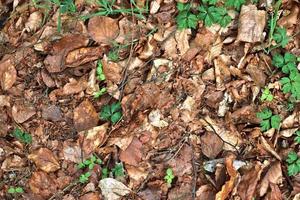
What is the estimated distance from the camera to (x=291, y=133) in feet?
8.38

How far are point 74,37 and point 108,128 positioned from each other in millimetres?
575

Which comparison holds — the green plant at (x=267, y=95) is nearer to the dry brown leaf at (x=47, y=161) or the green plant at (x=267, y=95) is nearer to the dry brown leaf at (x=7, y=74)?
the dry brown leaf at (x=47, y=161)

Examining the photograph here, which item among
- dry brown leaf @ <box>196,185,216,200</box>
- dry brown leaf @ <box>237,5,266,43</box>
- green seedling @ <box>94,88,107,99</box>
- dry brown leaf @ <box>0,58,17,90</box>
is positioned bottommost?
dry brown leaf @ <box>196,185,216,200</box>

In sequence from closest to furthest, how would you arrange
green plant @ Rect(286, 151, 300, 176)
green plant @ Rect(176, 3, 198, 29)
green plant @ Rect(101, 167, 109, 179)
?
1. green plant @ Rect(286, 151, 300, 176)
2. green plant @ Rect(176, 3, 198, 29)
3. green plant @ Rect(101, 167, 109, 179)

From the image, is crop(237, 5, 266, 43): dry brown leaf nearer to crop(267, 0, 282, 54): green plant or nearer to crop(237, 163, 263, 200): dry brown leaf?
crop(267, 0, 282, 54): green plant

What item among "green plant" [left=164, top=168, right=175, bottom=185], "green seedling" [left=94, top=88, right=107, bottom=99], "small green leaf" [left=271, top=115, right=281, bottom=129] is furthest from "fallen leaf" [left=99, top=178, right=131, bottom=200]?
"small green leaf" [left=271, top=115, right=281, bottom=129]

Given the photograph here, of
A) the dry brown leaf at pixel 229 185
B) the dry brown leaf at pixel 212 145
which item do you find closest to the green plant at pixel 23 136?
the dry brown leaf at pixel 212 145

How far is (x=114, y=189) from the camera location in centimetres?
268

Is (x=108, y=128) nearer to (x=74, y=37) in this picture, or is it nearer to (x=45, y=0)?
(x=74, y=37)

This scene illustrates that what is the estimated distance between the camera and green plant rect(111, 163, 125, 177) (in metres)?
2.69

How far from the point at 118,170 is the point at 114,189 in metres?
0.11

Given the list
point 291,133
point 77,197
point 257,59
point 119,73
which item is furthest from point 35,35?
point 291,133

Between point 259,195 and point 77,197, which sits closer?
point 259,195

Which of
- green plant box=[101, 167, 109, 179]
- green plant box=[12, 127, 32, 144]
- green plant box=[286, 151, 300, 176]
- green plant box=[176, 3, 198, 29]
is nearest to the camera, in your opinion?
green plant box=[286, 151, 300, 176]
